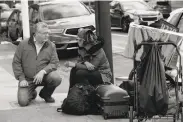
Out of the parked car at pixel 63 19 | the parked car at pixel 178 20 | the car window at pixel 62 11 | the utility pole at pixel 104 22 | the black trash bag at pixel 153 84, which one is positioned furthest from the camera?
the car window at pixel 62 11

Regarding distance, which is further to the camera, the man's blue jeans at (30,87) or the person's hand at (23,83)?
the man's blue jeans at (30,87)

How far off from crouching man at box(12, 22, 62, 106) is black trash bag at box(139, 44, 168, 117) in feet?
7.46

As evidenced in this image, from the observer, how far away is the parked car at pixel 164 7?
2756 centimetres

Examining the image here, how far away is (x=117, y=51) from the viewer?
15.3m

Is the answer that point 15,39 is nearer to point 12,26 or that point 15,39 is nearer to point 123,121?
point 12,26

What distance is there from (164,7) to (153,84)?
2261 centimetres

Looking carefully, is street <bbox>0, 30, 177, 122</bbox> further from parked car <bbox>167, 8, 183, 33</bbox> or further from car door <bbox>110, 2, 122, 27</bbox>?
car door <bbox>110, 2, 122, 27</bbox>

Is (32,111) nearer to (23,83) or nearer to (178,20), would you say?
(23,83)

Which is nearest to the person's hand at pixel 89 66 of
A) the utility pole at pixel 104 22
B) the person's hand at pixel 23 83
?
the utility pole at pixel 104 22

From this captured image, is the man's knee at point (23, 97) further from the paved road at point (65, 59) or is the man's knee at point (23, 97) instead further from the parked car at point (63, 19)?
the parked car at point (63, 19)

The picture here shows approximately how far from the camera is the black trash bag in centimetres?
575

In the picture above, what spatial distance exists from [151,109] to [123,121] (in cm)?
90

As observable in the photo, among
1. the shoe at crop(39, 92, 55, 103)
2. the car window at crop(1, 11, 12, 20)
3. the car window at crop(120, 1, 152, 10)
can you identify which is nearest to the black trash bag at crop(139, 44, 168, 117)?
the shoe at crop(39, 92, 55, 103)

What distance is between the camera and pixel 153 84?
5746 millimetres
